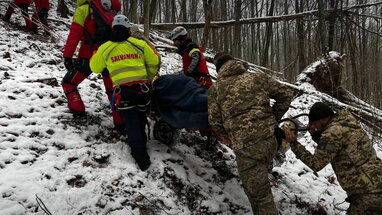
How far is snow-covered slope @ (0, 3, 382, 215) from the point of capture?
132 inches

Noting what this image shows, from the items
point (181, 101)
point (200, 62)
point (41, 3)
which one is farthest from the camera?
point (41, 3)

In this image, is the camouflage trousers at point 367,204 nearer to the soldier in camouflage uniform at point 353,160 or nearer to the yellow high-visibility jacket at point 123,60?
the soldier in camouflage uniform at point 353,160

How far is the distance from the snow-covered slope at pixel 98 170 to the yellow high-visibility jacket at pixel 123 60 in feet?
3.49

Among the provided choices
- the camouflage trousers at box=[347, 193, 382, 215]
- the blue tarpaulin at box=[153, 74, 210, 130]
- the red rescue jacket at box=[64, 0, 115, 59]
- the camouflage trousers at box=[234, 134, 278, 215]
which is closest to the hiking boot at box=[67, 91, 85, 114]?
the red rescue jacket at box=[64, 0, 115, 59]

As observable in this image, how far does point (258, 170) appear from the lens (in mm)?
3389

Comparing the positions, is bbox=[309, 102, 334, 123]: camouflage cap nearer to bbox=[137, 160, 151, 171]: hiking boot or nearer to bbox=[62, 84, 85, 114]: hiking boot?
bbox=[137, 160, 151, 171]: hiking boot

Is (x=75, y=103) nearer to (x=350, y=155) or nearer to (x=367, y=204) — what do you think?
(x=350, y=155)

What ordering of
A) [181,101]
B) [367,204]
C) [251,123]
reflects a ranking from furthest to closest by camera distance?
[181,101] < [251,123] < [367,204]

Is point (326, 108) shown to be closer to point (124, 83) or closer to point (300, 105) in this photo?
point (124, 83)

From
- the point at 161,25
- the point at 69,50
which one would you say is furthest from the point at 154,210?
the point at 161,25

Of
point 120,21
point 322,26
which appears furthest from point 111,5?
point 322,26

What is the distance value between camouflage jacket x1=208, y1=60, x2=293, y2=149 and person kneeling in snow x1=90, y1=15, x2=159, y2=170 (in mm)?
1031

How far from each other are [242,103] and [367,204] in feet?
5.74

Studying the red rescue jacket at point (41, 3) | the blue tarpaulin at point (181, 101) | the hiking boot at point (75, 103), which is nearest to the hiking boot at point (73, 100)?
the hiking boot at point (75, 103)
